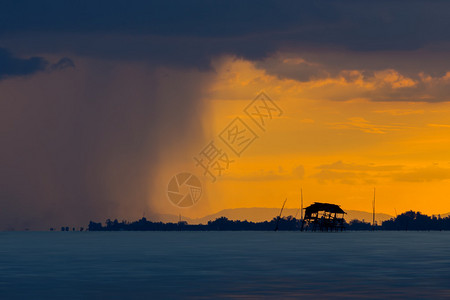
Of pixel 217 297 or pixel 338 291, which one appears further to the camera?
pixel 338 291

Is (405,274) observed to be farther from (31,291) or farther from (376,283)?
(31,291)

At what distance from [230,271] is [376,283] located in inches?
497

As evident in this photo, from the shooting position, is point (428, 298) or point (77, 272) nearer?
point (428, 298)

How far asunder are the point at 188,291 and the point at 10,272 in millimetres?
18828

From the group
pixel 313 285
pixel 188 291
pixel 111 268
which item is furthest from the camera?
pixel 111 268

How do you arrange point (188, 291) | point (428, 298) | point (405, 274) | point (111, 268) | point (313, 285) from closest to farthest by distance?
1. point (428, 298)
2. point (188, 291)
3. point (313, 285)
4. point (405, 274)
5. point (111, 268)

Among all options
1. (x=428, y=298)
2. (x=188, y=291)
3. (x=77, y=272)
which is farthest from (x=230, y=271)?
(x=428, y=298)

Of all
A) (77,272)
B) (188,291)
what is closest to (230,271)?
(77,272)

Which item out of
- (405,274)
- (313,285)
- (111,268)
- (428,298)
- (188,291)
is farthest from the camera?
(111,268)

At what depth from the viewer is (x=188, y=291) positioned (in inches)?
1586

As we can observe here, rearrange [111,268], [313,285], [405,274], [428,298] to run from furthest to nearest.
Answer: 1. [111,268]
2. [405,274]
3. [313,285]
4. [428,298]

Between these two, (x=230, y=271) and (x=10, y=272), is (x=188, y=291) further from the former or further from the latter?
(x=10, y=272)

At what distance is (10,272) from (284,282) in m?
20.2

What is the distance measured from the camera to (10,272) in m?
53.8
